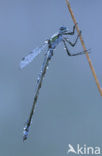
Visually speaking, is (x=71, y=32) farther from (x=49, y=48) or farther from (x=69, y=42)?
(x=49, y=48)

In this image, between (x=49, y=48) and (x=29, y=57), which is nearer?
(x=29, y=57)

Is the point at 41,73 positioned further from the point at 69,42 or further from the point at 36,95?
the point at 69,42

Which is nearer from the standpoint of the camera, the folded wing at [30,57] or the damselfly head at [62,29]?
the folded wing at [30,57]

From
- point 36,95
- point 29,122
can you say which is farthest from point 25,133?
point 36,95

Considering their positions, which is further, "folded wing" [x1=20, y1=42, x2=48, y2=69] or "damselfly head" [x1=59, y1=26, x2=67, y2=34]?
"damselfly head" [x1=59, y1=26, x2=67, y2=34]

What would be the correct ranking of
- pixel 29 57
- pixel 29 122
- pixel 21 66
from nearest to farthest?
pixel 21 66 → pixel 29 57 → pixel 29 122

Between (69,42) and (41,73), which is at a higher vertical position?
Result: (69,42)

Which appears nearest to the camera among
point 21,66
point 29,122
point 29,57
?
point 21,66

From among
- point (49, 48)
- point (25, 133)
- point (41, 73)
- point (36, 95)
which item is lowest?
point (25, 133)

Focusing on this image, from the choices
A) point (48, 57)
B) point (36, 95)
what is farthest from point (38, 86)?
point (48, 57)
